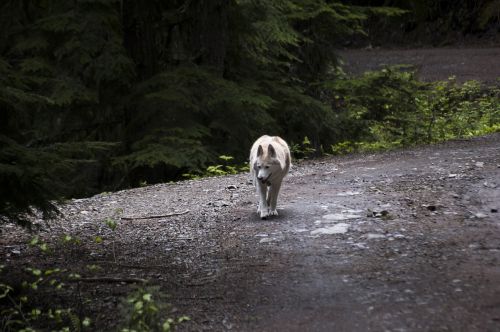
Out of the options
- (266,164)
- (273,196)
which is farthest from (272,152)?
(273,196)

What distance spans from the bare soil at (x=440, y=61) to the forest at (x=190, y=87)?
22.0 feet

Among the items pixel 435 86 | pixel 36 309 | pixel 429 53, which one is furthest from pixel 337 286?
pixel 429 53

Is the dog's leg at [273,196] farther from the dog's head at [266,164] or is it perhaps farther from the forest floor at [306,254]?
the dog's head at [266,164]

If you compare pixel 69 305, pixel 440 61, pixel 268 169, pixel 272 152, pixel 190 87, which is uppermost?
pixel 440 61

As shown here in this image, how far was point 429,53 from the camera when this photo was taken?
2967cm

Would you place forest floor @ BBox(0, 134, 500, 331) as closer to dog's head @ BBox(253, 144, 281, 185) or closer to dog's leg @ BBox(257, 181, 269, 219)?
dog's leg @ BBox(257, 181, 269, 219)

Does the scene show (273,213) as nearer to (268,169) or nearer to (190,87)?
(268,169)

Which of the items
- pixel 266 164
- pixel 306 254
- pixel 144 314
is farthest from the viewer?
pixel 266 164

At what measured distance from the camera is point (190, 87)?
13.1 metres

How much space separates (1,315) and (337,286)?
115 inches

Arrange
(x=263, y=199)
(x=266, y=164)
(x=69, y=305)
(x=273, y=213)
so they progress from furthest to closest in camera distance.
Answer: (x=273, y=213) < (x=263, y=199) < (x=266, y=164) < (x=69, y=305)

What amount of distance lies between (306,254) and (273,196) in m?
1.68

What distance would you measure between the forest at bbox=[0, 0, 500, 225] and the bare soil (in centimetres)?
672

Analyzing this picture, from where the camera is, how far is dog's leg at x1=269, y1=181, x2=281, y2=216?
7.93 metres
